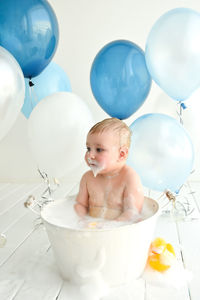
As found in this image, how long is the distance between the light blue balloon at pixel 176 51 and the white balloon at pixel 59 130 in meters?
0.45

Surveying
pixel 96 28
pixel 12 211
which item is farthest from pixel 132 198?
pixel 96 28

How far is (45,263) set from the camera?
5.08ft

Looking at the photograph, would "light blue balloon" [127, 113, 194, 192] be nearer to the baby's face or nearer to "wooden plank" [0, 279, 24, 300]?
the baby's face

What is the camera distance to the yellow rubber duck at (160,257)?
1420 mm

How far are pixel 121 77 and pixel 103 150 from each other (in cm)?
71

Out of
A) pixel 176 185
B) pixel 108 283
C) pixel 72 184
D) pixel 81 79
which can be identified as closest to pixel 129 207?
pixel 108 283

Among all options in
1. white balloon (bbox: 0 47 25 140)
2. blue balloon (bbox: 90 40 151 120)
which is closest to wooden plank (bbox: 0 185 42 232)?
white balloon (bbox: 0 47 25 140)

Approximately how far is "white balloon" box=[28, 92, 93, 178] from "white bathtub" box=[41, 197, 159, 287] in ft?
1.89

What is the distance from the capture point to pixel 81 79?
3.30 meters

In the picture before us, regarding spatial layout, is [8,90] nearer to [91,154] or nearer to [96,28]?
[91,154]

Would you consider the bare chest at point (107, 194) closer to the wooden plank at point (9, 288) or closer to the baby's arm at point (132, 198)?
the baby's arm at point (132, 198)

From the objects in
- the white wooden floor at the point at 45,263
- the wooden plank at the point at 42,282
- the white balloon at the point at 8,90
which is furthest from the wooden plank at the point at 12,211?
the white balloon at the point at 8,90

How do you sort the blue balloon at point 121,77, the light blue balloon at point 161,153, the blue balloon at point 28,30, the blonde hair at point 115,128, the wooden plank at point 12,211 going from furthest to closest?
the wooden plank at point 12,211, the blue balloon at point 121,77, the light blue balloon at point 161,153, the blue balloon at point 28,30, the blonde hair at point 115,128

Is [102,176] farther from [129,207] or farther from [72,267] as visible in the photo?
[72,267]
